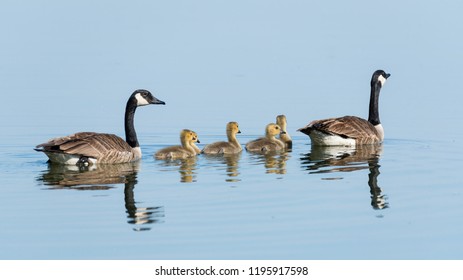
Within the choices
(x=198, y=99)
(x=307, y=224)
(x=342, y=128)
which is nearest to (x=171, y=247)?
(x=307, y=224)

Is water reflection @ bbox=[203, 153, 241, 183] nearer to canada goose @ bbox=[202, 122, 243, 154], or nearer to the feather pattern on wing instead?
canada goose @ bbox=[202, 122, 243, 154]

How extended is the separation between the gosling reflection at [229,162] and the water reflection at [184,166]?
48 cm

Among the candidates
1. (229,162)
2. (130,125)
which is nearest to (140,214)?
(229,162)

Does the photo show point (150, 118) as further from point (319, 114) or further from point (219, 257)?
point (219, 257)

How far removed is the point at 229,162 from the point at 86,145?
9.05 feet

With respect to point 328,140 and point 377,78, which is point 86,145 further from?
point 377,78

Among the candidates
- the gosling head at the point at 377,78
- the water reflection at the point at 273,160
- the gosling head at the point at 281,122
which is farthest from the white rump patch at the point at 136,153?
the gosling head at the point at 377,78

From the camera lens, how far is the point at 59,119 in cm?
2548

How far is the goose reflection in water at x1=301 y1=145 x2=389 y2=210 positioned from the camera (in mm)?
17000

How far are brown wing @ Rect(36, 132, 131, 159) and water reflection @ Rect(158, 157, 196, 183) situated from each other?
926 mm

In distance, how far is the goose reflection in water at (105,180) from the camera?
13.8 metres

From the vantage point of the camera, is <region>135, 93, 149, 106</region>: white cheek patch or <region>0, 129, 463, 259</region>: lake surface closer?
<region>0, 129, 463, 259</region>: lake surface

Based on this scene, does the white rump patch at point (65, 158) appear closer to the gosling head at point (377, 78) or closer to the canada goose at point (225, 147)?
the canada goose at point (225, 147)

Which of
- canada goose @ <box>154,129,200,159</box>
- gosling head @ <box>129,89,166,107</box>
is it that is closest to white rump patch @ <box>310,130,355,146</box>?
canada goose @ <box>154,129,200,159</box>
